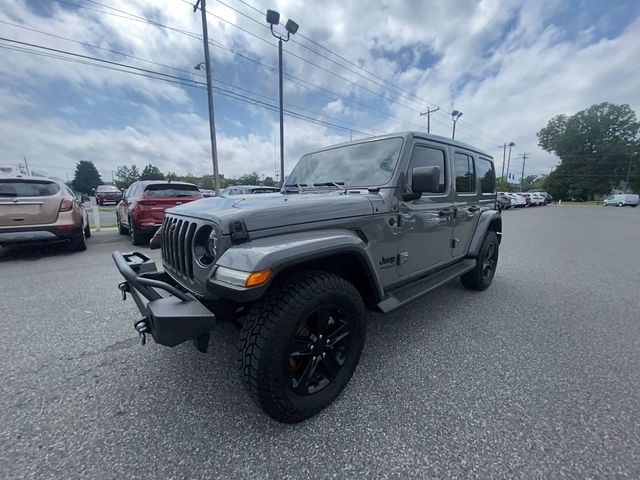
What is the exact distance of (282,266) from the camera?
1.54 meters

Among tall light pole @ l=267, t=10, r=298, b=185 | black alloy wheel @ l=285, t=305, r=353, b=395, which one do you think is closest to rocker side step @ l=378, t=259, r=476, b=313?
black alloy wheel @ l=285, t=305, r=353, b=395

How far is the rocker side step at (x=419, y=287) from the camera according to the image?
2229mm

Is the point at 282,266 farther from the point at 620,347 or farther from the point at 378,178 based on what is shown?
the point at 620,347

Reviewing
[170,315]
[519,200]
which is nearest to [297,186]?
[170,315]

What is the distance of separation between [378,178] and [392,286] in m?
0.92

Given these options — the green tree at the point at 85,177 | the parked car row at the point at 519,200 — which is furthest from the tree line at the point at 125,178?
the parked car row at the point at 519,200

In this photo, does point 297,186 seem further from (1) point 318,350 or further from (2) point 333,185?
(1) point 318,350

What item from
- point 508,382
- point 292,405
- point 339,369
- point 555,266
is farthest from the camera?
point 555,266

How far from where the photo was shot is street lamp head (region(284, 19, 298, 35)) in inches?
523

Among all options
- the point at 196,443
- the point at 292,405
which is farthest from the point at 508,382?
the point at 196,443

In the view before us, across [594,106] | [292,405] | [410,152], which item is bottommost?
[292,405]

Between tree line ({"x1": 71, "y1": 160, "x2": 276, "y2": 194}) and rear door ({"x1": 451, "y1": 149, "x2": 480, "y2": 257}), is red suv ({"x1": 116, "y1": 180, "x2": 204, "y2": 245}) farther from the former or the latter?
tree line ({"x1": 71, "y1": 160, "x2": 276, "y2": 194})

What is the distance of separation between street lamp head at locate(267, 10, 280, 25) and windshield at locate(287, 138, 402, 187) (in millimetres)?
12991

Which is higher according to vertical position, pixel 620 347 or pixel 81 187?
pixel 81 187
